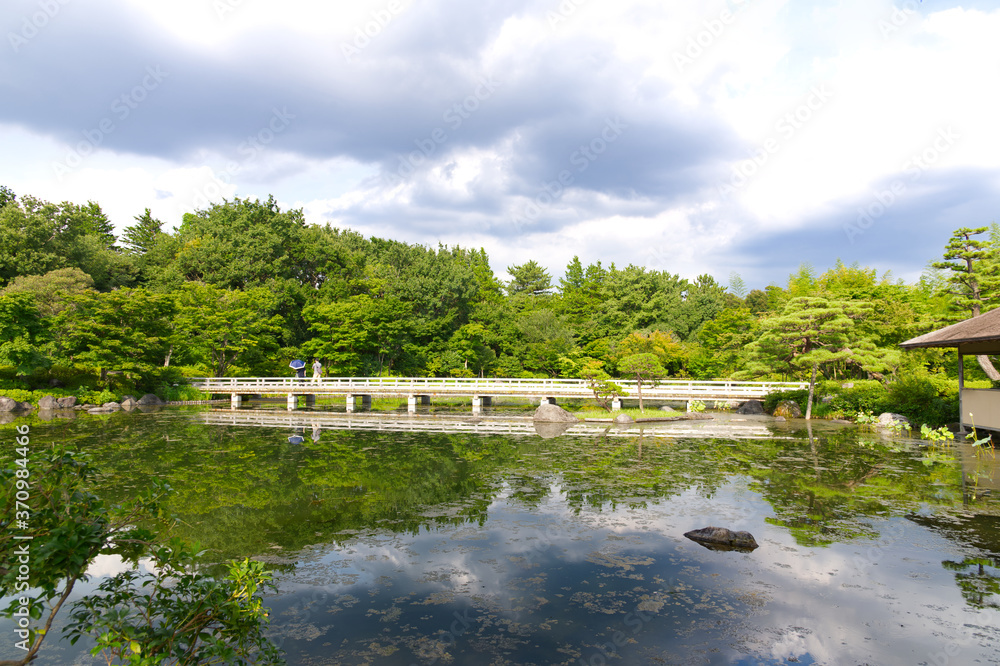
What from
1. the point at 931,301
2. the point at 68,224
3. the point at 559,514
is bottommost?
the point at 559,514

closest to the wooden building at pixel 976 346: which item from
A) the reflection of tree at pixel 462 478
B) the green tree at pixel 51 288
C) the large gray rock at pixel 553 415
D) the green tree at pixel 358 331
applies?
the reflection of tree at pixel 462 478

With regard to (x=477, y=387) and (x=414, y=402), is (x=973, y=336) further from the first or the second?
(x=414, y=402)

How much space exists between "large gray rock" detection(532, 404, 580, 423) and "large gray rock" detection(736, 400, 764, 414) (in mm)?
9209

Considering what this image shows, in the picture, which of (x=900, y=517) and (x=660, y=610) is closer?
(x=660, y=610)

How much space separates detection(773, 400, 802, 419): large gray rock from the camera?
23.8 meters

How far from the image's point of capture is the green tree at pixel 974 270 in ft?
71.1

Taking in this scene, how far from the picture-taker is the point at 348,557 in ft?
23.2

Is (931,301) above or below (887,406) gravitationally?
above

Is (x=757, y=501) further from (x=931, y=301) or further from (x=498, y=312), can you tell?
(x=498, y=312)

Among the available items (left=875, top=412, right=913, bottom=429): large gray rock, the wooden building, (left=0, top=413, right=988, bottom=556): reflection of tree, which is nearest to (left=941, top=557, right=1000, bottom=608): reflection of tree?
(left=0, top=413, right=988, bottom=556): reflection of tree

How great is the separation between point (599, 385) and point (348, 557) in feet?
→ 63.8

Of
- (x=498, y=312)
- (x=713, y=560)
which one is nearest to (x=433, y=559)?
(x=713, y=560)

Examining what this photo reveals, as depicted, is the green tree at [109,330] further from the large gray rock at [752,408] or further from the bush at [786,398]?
the bush at [786,398]

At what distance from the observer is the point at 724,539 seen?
754 centimetres
